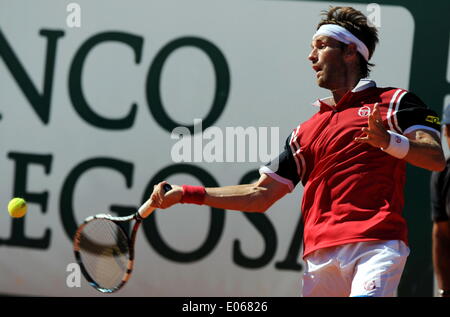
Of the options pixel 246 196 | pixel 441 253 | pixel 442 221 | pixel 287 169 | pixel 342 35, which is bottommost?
pixel 441 253

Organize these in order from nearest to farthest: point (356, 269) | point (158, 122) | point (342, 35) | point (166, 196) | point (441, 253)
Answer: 1. point (356, 269)
2. point (166, 196)
3. point (342, 35)
4. point (441, 253)
5. point (158, 122)

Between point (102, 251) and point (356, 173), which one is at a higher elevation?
point (356, 173)

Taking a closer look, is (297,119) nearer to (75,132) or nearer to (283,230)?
(283,230)

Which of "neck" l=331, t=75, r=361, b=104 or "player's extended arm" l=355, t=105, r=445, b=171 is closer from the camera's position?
"player's extended arm" l=355, t=105, r=445, b=171

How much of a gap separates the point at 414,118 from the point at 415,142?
7.1 inches

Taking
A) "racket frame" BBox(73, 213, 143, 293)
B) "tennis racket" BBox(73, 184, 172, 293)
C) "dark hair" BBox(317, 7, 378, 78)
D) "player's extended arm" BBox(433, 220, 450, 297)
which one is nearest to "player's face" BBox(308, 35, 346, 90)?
"dark hair" BBox(317, 7, 378, 78)

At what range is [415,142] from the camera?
3.50m

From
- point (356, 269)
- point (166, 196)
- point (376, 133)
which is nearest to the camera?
point (376, 133)

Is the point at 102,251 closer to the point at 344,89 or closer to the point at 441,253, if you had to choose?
the point at 344,89

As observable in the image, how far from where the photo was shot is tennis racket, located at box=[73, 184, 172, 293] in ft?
14.1

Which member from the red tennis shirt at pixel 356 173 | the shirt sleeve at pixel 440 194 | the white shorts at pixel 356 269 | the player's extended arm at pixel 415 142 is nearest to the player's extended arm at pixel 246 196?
the red tennis shirt at pixel 356 173

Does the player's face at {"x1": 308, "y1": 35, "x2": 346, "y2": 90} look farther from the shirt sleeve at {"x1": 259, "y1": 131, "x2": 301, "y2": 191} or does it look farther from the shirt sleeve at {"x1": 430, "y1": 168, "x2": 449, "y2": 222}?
the shirt sleeve at {"x1": 430, "y1": 168, "x2": 449, "y2": 222}

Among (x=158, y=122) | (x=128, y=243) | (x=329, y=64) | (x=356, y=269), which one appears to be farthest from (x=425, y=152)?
(x=158, y=122)

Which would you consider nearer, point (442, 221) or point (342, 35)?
point (342, 35)
